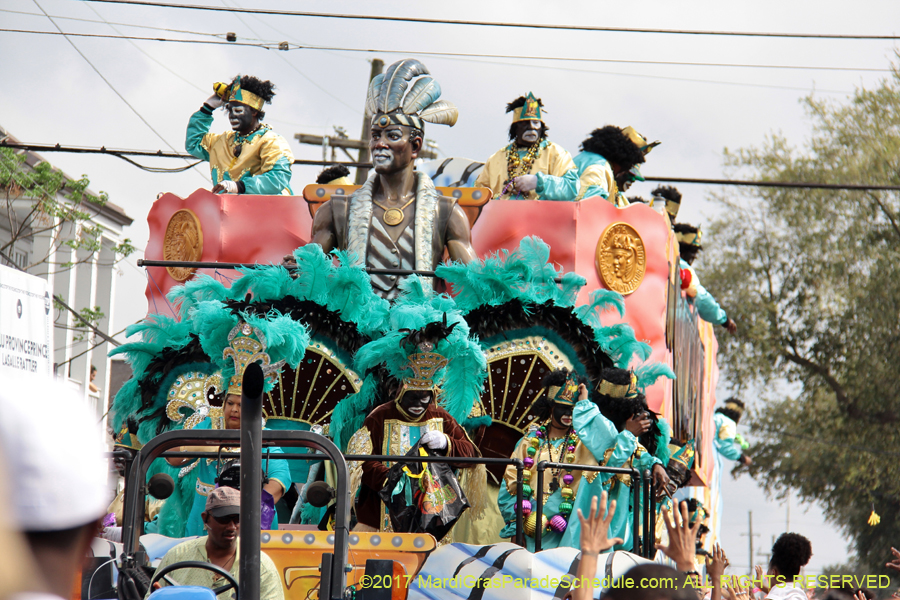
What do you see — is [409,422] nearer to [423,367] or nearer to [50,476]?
[423,367]

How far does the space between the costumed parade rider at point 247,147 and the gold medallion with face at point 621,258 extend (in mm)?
2825

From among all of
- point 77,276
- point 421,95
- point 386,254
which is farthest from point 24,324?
point 77,276

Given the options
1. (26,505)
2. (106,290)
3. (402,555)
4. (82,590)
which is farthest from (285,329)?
(106,290)

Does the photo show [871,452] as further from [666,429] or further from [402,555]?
[402,555]

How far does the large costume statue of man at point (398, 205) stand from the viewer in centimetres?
819

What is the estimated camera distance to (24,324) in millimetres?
A: 5277

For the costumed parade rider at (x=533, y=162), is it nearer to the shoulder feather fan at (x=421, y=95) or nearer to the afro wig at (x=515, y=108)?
the afro wig at (x=515, y=108)

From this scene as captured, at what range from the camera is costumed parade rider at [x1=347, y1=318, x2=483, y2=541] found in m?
6.69

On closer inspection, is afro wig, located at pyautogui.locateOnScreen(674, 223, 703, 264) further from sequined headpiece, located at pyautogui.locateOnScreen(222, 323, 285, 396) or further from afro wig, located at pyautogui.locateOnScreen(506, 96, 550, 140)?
sequined headpiece, located at pyautogui.locateOnScreen(222, 323, 285, 396)

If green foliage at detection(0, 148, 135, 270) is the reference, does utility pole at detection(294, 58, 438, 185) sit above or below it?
above

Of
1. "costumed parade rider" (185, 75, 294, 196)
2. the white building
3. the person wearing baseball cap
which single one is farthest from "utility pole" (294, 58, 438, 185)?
the person wearing baseball cap

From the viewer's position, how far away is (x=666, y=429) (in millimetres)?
8266

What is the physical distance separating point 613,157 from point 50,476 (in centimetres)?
938

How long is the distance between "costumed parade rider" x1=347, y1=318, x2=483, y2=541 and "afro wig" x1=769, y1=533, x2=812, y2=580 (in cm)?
197
